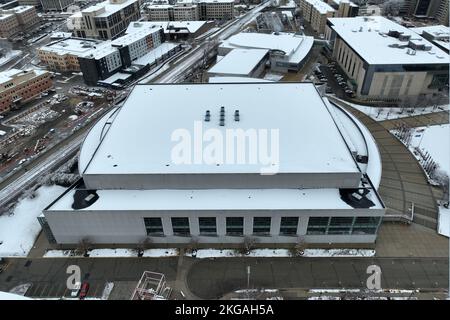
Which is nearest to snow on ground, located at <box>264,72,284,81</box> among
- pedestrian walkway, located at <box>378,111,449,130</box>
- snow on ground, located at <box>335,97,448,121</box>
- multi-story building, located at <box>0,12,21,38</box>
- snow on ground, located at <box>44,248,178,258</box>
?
snow on ground, located at <box>335,97,448,121</box>

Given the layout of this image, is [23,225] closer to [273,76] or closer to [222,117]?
→ [222,117]

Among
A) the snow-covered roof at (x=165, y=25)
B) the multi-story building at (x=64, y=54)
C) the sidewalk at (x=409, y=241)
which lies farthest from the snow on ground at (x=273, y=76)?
the sidewalk at (x=409, y=241)

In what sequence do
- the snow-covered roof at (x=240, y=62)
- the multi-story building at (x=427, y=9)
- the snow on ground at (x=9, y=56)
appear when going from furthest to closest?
the multi-story building at (x=427, y=9) < the snow on ground at (x=9, y=56) < the snow-covered roof at (x=240, y=62)

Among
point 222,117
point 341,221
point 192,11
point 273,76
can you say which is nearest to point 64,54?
point 273,76

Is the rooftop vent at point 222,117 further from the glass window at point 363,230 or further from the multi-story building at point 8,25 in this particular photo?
the multi-story building at point 8,25

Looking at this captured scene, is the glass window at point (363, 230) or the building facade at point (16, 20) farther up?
the building facade at point (16, 20)
